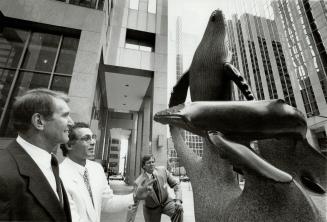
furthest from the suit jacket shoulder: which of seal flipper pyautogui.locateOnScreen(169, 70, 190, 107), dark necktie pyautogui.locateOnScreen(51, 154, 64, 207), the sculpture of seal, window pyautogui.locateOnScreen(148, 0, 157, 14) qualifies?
window pyautogui.locateOnScreen(148, 0, 157, 14)

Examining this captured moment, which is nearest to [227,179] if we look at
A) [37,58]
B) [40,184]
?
[40,184]

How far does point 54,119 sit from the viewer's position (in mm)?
1498

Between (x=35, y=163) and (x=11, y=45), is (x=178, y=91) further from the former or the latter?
(x=11, y=45)

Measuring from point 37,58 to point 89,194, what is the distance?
23.2ft

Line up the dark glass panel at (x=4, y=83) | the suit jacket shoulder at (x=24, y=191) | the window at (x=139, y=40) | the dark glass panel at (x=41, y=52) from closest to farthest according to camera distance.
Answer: the suit jacket shoulder at (x=24, y=191)
the dark glass panel at (x=4, y=83)
the dark glass panel at (x=41, y=52)
the window at (x=139, y=40)

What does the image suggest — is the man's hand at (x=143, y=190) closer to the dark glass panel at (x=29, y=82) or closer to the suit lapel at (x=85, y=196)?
the suit lapel at (x=85, y=196)

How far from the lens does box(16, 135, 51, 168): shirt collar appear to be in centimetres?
133

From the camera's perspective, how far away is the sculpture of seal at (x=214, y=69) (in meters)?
2.72

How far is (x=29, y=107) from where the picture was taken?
1.38 m

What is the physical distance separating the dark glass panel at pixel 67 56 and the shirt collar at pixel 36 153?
6781 millimetres

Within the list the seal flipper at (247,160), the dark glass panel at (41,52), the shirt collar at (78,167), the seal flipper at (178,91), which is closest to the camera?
the seal flipper at (247,160)

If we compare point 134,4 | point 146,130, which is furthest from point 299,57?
point 146,130

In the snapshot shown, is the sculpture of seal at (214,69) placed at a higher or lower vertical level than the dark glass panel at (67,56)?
lower

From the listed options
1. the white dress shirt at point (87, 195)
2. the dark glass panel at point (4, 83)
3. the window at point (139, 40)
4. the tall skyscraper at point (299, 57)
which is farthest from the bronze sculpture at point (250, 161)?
the tall skyscraper at point (299, 57)
